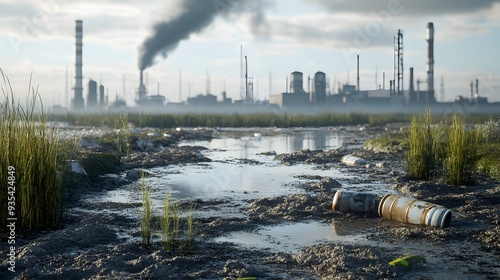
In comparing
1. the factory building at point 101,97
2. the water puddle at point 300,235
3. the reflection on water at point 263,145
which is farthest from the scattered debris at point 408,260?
the factory building at point 101,97

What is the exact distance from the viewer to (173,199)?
10.8 meters

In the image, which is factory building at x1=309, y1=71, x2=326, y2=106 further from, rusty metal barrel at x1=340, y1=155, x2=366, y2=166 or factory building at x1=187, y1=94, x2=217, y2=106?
rusty metal barrel at x1=340, y1=155, x2=366, y2=166

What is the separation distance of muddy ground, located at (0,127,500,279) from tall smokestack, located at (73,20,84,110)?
249ft

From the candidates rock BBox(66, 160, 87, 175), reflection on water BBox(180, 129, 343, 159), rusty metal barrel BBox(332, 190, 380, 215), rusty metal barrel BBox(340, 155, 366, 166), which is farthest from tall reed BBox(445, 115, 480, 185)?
reflection on water BBox(180, 129, 343, 159)

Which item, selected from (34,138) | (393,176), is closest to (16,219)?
(34,138)

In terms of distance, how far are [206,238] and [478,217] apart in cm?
434

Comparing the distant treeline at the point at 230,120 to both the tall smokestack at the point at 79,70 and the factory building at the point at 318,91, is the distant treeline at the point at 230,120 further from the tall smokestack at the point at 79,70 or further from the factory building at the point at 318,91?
the factory building at the point at 318,91

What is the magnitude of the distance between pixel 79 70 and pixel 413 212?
8193 cm

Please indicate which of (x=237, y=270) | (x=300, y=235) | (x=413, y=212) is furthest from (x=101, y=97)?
(x=237, y=270)

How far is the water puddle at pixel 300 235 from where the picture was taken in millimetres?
7137

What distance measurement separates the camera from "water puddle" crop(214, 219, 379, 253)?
7.14 metres

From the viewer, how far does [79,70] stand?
8444 centimetres

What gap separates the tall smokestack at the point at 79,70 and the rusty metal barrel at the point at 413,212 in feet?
259

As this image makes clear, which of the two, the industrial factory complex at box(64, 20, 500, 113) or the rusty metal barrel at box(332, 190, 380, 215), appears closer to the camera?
the rusty metal barrel at box(332, 190, 380, 215)
